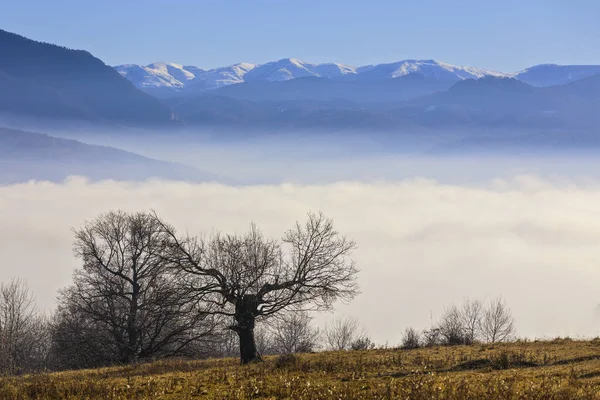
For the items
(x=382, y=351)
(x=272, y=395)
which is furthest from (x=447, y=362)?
→ (x=272, y=395)

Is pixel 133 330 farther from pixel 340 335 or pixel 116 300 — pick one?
pixel 340 335

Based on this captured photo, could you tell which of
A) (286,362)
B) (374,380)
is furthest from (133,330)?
(374,380)

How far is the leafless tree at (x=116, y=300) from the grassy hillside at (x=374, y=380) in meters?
21.0

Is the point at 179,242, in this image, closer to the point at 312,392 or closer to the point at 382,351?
the point at 382,351

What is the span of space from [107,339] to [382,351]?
27496mm

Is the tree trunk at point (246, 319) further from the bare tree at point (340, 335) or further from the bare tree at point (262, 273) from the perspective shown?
the bare tree at point (340, 335)

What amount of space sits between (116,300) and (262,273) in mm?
24456

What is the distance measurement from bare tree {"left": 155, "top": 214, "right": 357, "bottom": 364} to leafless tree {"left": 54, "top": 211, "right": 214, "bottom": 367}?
53.3 ft

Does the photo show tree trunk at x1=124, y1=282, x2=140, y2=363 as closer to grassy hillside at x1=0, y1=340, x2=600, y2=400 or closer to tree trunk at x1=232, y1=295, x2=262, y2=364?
tree trunk at x1=232, y1=295, x2=262, y2=364

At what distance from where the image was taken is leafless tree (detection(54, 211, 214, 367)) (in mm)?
48844

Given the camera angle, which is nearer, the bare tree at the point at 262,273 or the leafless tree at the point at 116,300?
the bare tree at the point at 262,273

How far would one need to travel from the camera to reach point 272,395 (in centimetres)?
1881

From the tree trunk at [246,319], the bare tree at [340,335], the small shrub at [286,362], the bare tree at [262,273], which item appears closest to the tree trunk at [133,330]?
the bare tree at [262,273]

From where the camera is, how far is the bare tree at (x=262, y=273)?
103 feet
